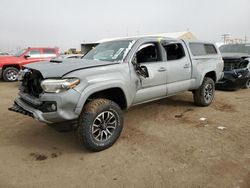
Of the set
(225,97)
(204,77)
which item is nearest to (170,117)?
(204,77)

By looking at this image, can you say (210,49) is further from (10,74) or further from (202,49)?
(10,74)

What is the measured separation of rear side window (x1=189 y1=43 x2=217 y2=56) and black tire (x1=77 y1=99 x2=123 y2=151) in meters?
2.88

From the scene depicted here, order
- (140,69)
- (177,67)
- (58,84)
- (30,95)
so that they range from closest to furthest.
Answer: (58,84), (30,95), (140,69), (177,67)

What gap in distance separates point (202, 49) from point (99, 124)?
3.71 metres

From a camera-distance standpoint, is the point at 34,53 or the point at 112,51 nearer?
the point at 112,51

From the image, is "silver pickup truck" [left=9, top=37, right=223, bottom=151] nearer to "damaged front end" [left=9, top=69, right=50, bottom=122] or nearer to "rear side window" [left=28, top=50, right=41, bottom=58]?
"damaged front end" [left=9, top=69, right=50, bottom=122]

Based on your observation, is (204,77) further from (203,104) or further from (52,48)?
(52,48)

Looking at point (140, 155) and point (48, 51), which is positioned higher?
point (48, 51)

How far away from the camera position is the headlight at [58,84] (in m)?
3.08

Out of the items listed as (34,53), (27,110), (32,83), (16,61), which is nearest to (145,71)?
(32,83)

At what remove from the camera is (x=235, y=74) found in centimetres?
809

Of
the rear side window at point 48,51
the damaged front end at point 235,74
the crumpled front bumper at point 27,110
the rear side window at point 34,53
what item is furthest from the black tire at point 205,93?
the rear side window at point 48,51

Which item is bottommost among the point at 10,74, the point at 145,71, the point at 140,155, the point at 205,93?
the point at 140,155

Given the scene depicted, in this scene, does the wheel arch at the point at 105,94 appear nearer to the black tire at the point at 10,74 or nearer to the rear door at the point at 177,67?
the rear door at the point at 177,67
